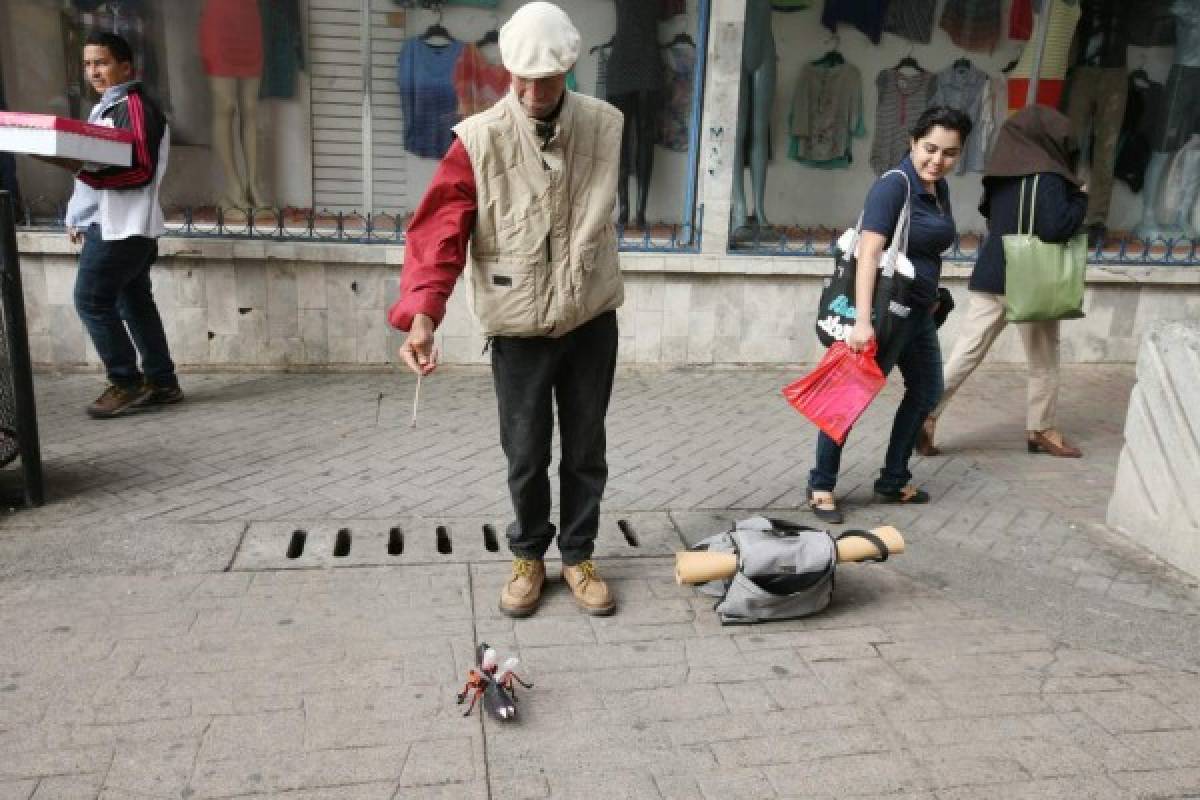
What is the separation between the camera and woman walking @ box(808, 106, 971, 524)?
4.19 m

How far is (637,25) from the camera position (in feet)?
24.7

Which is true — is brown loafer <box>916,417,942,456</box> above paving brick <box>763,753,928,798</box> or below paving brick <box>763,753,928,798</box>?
above

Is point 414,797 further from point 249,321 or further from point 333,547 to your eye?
point 249,321

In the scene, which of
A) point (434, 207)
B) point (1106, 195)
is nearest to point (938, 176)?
point (434, 207)

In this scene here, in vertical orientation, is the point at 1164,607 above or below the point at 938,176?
below

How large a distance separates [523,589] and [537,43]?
1947 millimetres

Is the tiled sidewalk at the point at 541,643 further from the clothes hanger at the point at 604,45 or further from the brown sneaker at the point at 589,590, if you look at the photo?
the clothes hanger at the point at 604,45

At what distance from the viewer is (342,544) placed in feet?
13.9

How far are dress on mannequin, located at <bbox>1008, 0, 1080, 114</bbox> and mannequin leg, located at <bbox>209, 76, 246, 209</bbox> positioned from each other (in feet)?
21.5

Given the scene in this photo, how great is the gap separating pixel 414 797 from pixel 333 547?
67.0 inches

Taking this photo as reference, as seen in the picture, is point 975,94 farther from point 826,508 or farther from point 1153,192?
point 826,508

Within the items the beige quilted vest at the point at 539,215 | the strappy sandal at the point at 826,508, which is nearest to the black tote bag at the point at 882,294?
the strappy sandal at the point at 826,508

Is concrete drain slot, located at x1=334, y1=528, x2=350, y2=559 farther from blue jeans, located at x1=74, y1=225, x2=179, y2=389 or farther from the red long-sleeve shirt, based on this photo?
blue jeans, located at x1=74, y1=225, x2=179, y2=389

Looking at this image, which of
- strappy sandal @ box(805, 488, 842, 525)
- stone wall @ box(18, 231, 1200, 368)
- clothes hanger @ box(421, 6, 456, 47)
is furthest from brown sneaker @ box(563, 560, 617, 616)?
clothes hanger @ box(421, 6, 456, 47)
